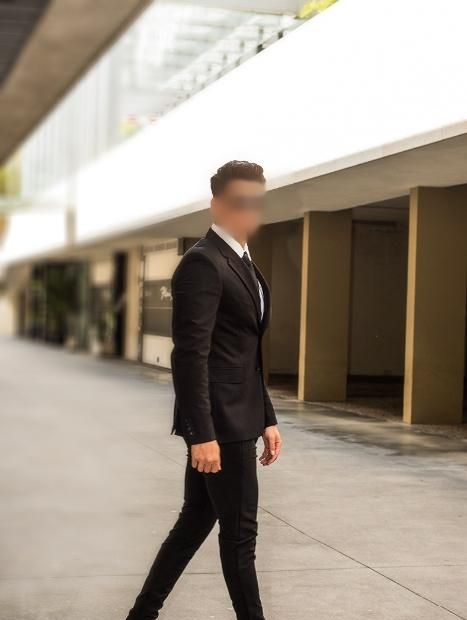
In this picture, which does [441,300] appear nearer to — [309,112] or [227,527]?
[309,112]

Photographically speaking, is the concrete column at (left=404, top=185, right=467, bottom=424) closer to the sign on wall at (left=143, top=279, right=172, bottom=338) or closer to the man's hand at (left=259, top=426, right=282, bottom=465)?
the sign on wall at (left=143, top=279, right=172, bottom=338)

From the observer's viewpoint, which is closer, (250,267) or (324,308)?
(250,267)

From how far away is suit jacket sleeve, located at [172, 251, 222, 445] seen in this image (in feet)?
13.1

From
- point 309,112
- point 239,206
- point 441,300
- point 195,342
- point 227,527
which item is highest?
point 309,112

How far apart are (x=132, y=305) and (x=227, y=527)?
87.7 inches

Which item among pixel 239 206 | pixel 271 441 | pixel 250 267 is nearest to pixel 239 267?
pixel 250 267

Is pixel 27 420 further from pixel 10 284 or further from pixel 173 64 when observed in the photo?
pixel 10 284

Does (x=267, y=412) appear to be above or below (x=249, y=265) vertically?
below

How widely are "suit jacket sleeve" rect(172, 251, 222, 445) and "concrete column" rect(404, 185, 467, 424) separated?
9.60m

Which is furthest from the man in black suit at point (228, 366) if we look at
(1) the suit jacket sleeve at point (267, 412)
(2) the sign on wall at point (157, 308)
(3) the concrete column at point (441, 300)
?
(3) the concrete column at point (441, 300)

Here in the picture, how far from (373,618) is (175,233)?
74.2 inches

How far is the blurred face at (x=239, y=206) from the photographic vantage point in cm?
416

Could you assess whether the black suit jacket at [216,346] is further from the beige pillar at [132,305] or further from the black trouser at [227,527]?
the beige pillar at [132,305]

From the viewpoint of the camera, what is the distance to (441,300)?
1395 cm
